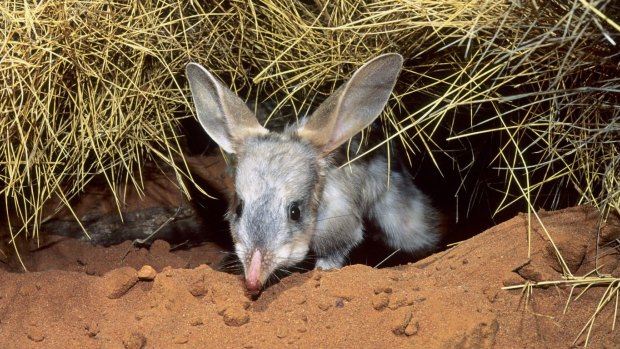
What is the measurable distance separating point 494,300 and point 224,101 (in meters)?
1.81

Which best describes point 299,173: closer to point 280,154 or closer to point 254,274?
point 280,154

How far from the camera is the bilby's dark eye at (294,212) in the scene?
12.4 ft

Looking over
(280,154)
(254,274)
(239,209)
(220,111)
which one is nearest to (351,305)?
(254,274)

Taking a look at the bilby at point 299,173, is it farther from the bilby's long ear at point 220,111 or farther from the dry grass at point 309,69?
the dry grass at point 309,69

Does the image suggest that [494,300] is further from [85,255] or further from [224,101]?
[85,255]

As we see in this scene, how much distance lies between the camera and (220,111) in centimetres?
404

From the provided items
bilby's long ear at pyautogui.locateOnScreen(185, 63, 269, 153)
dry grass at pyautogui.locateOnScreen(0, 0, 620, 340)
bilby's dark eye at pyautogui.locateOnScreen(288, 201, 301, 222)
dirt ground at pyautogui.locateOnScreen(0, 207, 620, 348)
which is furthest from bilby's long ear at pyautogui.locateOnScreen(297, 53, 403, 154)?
dirt ground at pyautogui.locateOnScreen(0, 207, 620, 348)

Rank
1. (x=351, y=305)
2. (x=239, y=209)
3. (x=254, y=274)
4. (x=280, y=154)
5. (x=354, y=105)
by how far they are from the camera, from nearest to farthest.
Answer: (x=351, y=305), (x=254, y=274), (x=354, y=105), (x=239, y=209), (x=280, y=154)

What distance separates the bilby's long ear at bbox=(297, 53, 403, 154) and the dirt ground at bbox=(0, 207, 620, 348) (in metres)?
0.86

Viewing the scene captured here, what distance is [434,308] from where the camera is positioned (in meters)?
2.79

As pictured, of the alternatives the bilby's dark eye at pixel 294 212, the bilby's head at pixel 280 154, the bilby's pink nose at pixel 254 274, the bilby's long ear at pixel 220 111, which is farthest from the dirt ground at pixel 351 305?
the bilby's long ear at pixel 220 111

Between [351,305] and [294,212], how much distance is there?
1.00 m

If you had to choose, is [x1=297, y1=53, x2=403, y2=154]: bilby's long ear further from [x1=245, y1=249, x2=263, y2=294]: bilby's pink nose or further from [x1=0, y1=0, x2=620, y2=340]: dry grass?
[x1=245, y1=249, x2=263, y2=294]: bilby's pink nose

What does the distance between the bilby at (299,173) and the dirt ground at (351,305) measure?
0.24 meters
